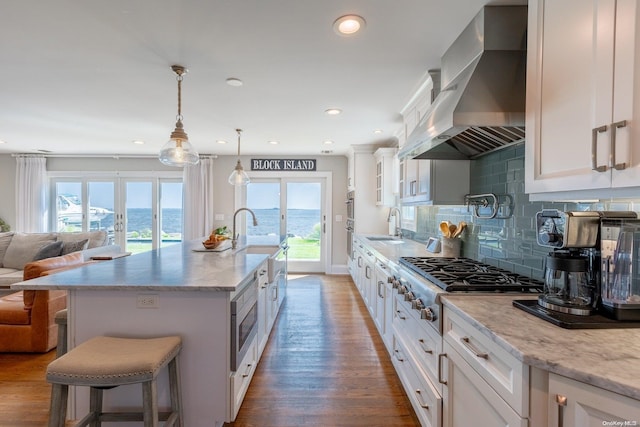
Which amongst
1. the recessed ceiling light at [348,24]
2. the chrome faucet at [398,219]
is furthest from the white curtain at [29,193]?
the recessed ceiling light at [348,24]

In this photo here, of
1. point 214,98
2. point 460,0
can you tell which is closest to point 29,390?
point 214,98

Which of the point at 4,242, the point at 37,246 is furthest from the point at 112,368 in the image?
the point at 4,242

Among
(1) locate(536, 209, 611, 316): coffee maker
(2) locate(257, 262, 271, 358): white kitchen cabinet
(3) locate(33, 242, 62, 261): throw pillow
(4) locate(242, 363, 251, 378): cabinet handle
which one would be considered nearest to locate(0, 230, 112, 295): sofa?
(3) locate(33, 242, 62, 261): throw pillow

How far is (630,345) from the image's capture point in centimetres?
89

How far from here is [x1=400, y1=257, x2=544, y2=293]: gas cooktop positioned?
1.46m

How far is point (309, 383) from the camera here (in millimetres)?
2213

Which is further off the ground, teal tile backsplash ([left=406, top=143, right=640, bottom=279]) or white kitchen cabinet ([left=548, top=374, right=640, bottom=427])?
teal tile backsplash ([left=406, top=143, right=640, bottom=279])

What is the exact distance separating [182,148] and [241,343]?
66.6 inches

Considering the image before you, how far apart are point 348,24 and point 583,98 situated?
48.7 inches

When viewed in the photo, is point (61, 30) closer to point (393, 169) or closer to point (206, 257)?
point (206, 257)

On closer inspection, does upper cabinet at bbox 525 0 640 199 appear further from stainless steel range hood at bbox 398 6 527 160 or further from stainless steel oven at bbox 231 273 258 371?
stainless steel oven at bbox 231 273 258 371

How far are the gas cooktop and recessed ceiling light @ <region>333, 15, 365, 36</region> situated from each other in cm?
150

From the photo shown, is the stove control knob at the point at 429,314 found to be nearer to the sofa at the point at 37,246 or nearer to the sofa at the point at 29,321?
the sofa at the point at 29,321

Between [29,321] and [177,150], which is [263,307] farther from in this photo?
[29,321]
